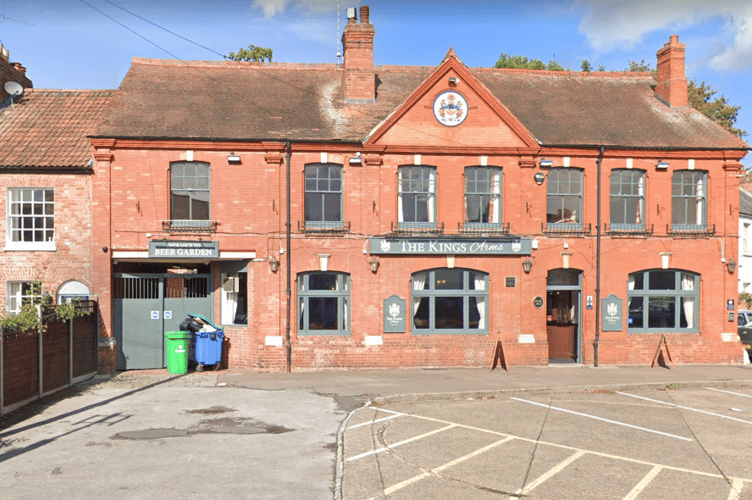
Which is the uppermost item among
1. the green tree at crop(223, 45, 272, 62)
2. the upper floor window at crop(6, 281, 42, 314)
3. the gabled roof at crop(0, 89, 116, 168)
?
the green tree at crop(223, 45, 272, 62)

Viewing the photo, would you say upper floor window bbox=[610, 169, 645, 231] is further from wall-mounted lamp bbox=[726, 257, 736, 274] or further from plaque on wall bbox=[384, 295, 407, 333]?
plaque on wall bbox=[384, 295, 407, 333]

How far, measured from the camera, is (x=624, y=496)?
8.75 m

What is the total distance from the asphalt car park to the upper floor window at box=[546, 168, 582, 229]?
256 inches

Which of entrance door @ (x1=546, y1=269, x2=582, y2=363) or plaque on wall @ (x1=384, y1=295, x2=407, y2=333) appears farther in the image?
entrance door @ (x1=546, y1=269, x2=582, y2=363)

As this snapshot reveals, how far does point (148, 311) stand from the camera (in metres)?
19.2

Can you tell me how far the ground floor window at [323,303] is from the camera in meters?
19.5

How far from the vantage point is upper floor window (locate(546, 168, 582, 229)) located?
806 inches

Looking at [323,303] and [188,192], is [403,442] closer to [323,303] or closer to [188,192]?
[323,303]

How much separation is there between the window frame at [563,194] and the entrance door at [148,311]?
35.0 ft

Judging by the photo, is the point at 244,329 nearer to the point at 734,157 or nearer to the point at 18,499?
the point at 18,499

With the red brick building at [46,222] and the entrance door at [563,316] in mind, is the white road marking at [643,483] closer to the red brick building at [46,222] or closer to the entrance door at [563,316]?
the entrance door at [563,316]

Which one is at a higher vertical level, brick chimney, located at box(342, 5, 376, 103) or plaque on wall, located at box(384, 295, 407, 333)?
brick chimney, located at box(342, 5, 376, 103)

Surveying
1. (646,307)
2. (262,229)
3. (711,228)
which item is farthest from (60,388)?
(711,228)

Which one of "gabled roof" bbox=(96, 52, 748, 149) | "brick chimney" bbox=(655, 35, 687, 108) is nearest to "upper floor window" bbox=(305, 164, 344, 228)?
"gabled roof" bbox=(96, 52, 748, 149)
